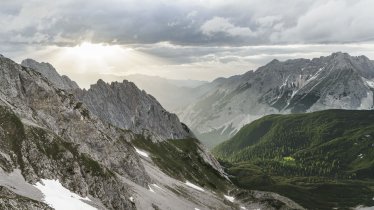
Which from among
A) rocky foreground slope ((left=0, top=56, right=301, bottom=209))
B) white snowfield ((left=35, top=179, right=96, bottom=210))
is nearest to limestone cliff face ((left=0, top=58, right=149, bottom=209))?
rocky foreground slope ((left=0, top=56, right=301, bottom=209))

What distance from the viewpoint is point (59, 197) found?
96.2 metres

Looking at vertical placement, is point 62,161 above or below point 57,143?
below

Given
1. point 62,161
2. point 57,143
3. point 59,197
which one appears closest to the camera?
point 59,197

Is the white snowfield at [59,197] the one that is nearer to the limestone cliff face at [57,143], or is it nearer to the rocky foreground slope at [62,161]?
the rocky foreground slope at [62,161]

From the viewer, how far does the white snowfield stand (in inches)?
3587

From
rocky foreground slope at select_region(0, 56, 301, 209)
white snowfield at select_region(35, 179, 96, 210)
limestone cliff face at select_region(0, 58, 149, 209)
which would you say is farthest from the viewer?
limestone cliff face at select_region(0, 58, 149, 209)

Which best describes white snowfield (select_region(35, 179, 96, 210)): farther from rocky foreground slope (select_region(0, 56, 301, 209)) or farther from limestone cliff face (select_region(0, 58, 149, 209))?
limestone cliff face (select_region(0, 58, 149, 209))

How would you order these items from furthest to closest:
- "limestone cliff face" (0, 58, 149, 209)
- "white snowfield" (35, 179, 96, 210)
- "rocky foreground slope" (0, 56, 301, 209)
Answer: "limestone cliff face" (0, 58, 149, 209)
"rocky foreground slope" (0, 56, 301, 209)
"white snowfield" (35, 179, 96, 210)

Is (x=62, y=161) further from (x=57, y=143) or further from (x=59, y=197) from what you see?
(x=59, y=197)

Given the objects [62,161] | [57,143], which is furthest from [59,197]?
[57,143]

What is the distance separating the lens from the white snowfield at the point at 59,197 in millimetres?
91106

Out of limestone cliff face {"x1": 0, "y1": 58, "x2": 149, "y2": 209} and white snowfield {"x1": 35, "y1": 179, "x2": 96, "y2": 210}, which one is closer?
white snowfield {"x1": 35, "y1": 179, "x2": 96, "y2": 210}

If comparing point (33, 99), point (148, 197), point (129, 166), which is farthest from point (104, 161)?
point (33, 99)

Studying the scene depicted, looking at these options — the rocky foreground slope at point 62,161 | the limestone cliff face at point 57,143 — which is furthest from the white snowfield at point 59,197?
the limestone cliff face at point 57,143
